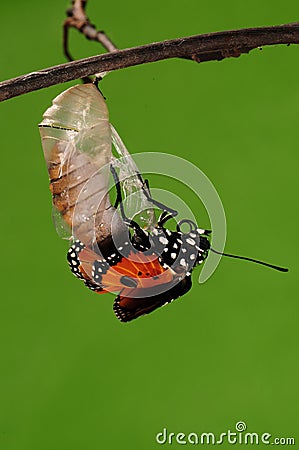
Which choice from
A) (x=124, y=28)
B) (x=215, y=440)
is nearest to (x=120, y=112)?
(x=124, y=28)

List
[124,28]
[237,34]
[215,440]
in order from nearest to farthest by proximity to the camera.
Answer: [237,34]
[215,440]
[124,28]

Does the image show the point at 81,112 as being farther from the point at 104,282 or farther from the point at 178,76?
the point at 178,76

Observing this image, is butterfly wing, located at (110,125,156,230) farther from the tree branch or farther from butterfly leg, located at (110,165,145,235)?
the tree branch

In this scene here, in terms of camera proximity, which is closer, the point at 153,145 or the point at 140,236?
the point at 140,236
